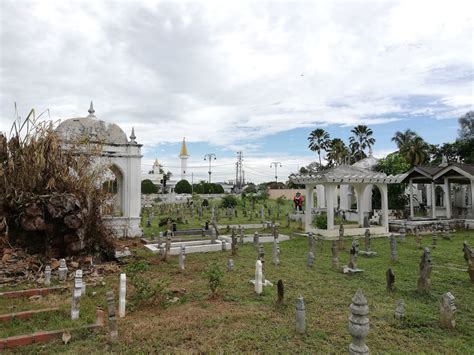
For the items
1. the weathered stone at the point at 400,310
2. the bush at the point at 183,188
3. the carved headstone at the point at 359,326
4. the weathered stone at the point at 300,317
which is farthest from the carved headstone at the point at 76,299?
the bush at the point at 183,188

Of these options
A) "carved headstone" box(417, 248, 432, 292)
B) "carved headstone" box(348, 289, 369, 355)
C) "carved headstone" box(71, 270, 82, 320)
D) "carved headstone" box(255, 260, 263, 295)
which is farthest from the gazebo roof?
"carved headstone" box(348, 289, 369, 355)

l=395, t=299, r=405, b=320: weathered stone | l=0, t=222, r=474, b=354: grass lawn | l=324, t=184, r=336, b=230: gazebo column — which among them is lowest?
l=0, t=222, r=474, b=354: grass lawn

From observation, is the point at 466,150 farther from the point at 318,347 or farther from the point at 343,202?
the point at 318,347

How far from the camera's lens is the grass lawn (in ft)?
17.3

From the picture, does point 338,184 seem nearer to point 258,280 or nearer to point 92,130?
point 258,280

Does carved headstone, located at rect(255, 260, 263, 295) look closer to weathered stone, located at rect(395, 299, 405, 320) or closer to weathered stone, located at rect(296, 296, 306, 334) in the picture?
weathered stone, located at rect(296, 296, 306, 334)

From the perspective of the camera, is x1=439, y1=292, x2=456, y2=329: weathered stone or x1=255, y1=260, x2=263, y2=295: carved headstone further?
x1=255, y1=260, x2=263, y2=295: carved headstone

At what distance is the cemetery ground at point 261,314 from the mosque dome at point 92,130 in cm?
843

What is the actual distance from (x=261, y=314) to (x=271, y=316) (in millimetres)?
201

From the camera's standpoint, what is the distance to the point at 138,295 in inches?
279

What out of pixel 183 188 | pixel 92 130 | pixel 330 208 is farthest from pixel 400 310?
pixel 183 188

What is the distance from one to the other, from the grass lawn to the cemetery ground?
0.7 inches

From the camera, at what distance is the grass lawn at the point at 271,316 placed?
5.27 metres

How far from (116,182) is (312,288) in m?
13.6
